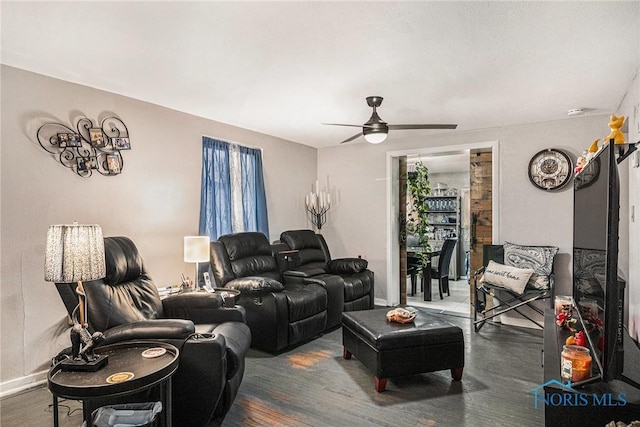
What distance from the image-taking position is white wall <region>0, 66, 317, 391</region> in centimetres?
282

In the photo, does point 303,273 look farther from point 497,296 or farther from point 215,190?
point 497,296

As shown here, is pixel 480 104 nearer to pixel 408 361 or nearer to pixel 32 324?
pixel 408 361

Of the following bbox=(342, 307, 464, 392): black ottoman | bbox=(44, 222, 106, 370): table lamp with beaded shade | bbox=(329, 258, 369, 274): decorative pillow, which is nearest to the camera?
bbox=(44, 222, 106, 370): table lamp with beaded shade

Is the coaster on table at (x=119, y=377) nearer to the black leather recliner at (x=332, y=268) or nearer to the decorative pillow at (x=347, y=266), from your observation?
the black leather recliner at (x=332, y=268)

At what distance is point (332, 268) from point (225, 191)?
5.51ft

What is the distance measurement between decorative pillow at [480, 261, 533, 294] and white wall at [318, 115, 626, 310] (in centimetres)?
61

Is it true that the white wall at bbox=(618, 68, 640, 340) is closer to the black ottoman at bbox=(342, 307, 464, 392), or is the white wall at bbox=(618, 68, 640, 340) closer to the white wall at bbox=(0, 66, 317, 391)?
the black ottoman at bbox=(342, 307, 464, 392)

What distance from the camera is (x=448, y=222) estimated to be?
27.2ft

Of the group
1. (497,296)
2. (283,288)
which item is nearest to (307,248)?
(283,288)

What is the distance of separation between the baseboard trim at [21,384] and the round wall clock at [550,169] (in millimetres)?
5226

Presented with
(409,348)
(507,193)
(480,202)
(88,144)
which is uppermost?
(88,144)

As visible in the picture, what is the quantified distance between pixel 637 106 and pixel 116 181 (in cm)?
431

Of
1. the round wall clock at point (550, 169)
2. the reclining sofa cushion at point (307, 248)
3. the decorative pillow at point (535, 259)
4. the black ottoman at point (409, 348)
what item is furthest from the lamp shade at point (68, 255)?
the round wall clock at point (550, 169)

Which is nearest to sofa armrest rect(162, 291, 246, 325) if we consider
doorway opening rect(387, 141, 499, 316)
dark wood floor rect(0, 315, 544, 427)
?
dark wood floor rect(0, 315, 544, 427)
